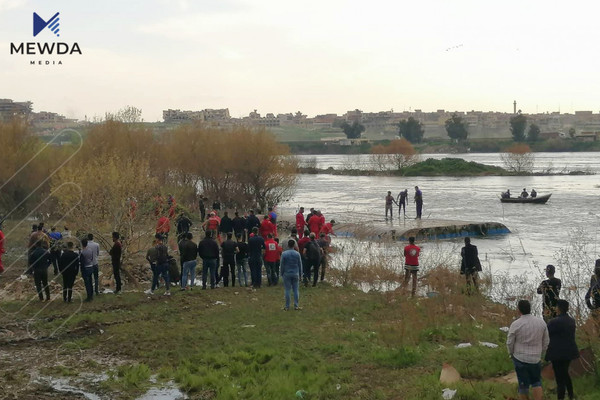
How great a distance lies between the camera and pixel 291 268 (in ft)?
45.9

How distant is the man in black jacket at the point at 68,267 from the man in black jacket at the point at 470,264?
8.41 meters

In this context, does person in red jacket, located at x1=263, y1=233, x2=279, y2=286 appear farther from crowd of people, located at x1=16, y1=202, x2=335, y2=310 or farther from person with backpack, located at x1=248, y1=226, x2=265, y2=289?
person with backpack, located at x1=248, y1=226, x2=265, y2=289

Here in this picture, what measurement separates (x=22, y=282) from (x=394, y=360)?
11.4m

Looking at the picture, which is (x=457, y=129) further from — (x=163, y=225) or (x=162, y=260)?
(x=162, y=260)

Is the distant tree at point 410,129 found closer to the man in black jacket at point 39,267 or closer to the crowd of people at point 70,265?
the crowd of people at point 70,265

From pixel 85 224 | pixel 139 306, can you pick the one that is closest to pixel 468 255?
pixel 139 306

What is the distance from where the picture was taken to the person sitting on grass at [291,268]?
13.8 m

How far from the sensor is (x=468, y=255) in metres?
15.5

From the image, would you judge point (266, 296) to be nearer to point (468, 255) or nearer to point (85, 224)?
point (468, 255)

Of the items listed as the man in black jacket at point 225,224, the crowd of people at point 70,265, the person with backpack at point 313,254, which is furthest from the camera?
the man in black jacket at point 225,224

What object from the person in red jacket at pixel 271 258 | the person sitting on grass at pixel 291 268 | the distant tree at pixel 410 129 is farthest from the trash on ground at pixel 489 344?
the distant tree at pixel 410 129

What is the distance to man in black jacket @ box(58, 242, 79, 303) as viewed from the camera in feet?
48.1

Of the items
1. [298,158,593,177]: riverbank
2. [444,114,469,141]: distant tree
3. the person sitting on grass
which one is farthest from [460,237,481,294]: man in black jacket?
[444,114,469,141]: distant tree

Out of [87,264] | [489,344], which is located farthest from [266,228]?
[489,344]
